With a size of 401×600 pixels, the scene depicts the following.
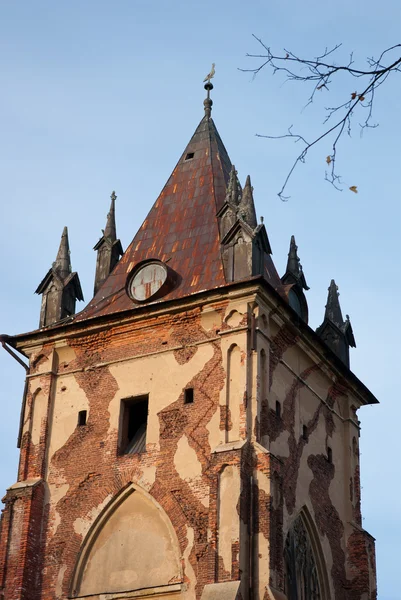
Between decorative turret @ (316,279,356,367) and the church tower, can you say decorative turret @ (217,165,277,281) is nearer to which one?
the church tower

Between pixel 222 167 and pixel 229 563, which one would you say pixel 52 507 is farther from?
pixel 222 167

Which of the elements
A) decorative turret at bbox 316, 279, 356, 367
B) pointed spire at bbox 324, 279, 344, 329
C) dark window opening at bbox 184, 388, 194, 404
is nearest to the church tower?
dark window opening at bbox 184, 388, 194, 404

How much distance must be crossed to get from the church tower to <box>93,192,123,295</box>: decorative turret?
12cm

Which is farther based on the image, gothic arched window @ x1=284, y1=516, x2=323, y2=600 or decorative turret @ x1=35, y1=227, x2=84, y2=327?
decorative turret @ x1=35, y1=227, x2=84, y2=327

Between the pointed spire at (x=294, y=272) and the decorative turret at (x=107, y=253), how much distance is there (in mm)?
3586

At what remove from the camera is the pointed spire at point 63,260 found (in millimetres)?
24703

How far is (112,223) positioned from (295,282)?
437 cm

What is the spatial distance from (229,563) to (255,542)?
0.61 m

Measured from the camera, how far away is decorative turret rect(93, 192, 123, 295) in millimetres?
24828

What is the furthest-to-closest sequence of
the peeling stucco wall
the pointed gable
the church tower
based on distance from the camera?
the pointed gable < the church tower < the peeling stucco wall

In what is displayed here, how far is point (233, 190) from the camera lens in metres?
23.5

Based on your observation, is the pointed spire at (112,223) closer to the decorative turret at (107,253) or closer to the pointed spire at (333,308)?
the decorative turret at (107,253)

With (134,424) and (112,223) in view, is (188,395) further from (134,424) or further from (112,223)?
(112,223)

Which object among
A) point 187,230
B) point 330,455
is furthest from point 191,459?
point 187,230
